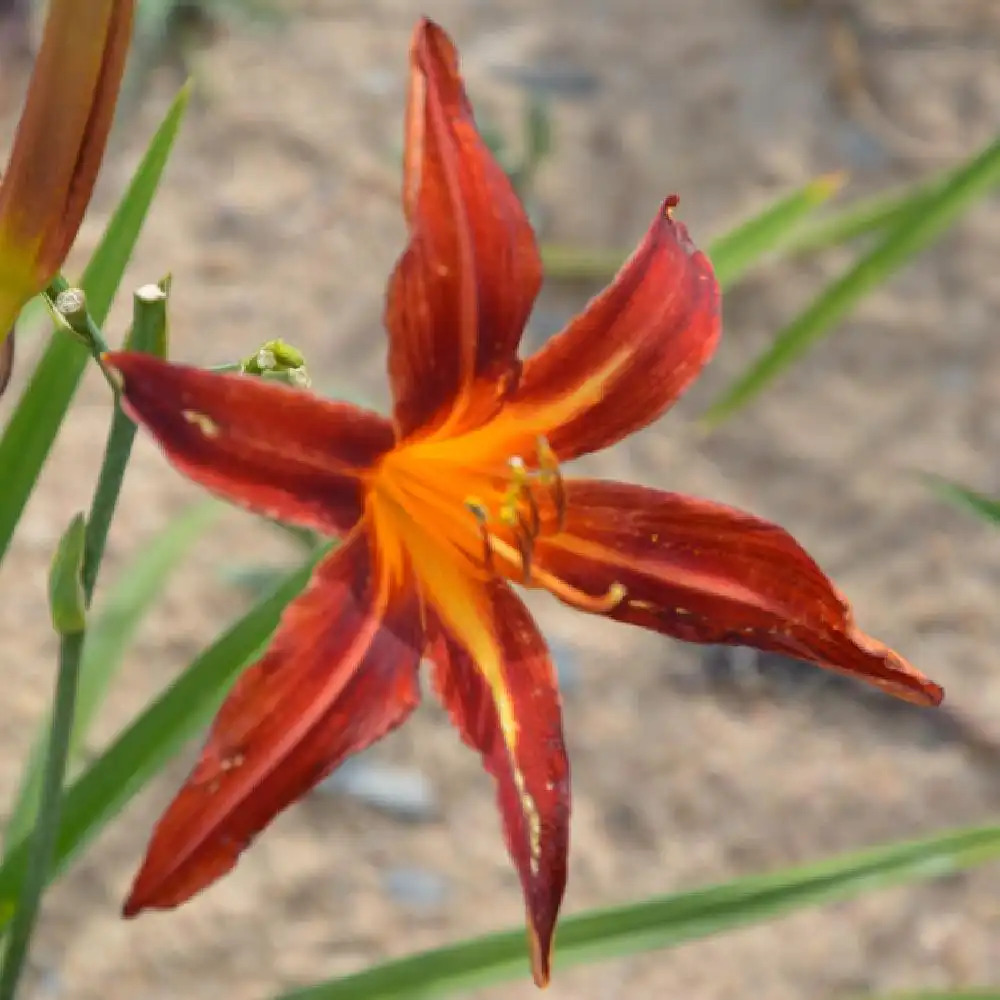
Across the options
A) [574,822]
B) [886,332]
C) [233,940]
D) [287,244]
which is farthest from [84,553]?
[886,332]

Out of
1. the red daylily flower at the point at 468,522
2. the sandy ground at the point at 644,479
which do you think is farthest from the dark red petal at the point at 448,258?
the sandy ground at the point at 644,479

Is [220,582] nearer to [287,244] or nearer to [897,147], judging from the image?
[287,244]

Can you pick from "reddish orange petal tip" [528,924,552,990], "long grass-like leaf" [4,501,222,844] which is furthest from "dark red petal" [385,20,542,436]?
"long grass-like leaf" [4,501,222,844]

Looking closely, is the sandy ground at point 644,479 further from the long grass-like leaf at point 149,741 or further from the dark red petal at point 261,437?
the dark red petal at point 261,437

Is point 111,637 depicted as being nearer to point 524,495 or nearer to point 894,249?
A: point 524,495

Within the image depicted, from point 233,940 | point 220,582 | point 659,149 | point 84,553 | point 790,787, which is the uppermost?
point 659,149

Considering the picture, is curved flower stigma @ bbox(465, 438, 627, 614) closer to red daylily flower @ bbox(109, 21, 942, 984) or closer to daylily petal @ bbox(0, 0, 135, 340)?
red daylily flower @ bbox(109, 21, 942, 984)
